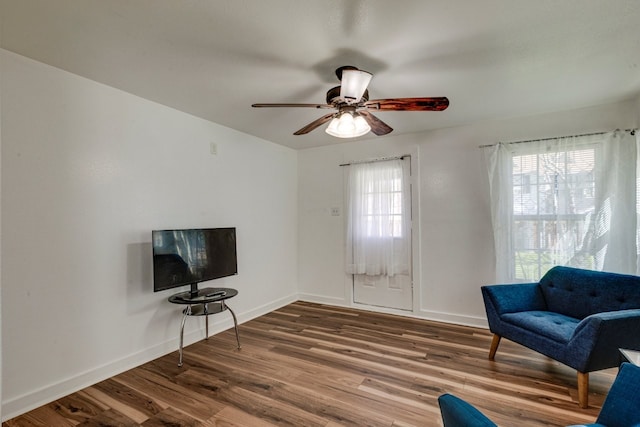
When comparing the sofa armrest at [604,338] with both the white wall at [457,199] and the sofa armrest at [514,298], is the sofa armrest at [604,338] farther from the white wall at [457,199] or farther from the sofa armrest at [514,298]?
the white wall at [457,199]

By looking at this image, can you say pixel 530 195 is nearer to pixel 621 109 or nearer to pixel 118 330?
pixel 621 109

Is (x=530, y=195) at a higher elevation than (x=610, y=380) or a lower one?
higher

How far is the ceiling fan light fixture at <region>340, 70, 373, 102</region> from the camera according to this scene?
6.47 ft

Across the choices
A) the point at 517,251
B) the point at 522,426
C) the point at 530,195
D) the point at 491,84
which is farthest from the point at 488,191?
the point at 522,426

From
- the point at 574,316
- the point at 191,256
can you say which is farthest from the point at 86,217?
the point at 574,316

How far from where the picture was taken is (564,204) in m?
3.04

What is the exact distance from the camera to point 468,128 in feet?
11.9

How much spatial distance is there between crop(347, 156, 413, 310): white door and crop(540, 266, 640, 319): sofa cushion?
1526 millimetres

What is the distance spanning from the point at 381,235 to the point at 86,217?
3.22 m

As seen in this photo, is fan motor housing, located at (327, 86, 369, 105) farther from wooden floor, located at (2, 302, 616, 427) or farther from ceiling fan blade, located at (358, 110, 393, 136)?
wooden floor, located at (2, 302, 616, 427)

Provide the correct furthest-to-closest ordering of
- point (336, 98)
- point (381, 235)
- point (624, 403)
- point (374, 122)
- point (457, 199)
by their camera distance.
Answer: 1. point (381, 235)
2. point (457, 199)
3. point (374, 122)
4. point (336, 98)
5. point (624, 403)

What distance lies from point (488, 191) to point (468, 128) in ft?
2.63

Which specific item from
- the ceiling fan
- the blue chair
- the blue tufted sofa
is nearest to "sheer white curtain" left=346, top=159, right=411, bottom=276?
the blue tufted sofa

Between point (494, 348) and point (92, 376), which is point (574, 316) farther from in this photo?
point (92, 376)
